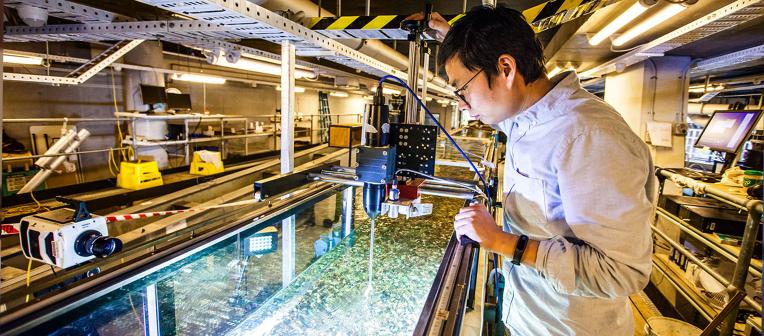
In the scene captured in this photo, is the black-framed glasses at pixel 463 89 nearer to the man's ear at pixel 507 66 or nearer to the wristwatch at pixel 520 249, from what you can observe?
the man's ear at pixel 507 66

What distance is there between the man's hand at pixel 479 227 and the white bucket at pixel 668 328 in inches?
84.3

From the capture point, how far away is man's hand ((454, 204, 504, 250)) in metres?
0.97

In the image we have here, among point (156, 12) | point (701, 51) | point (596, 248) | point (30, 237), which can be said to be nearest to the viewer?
point (596, 248)

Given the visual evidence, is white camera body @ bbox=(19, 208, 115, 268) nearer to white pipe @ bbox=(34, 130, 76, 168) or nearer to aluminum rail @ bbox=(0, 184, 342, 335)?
aluminum rail @ bbox=(0, 184, 342, 335)

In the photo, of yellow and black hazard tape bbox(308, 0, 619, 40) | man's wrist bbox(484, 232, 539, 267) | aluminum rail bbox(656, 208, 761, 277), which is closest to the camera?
man's wrist bbox(484, 232, 539, 267)

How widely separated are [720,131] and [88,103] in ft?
30.9

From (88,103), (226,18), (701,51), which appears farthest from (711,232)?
(88,103)

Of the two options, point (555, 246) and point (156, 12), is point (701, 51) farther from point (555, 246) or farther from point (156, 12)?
point (156, 12)

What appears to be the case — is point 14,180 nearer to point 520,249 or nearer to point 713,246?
point 520,249

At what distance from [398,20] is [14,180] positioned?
6.03m

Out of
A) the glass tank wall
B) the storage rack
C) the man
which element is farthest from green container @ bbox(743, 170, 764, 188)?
the man

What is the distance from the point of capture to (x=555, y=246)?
0.87 metres

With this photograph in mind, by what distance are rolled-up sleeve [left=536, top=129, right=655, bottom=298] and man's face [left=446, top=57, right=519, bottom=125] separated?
23 cm

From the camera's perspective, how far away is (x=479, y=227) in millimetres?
979
